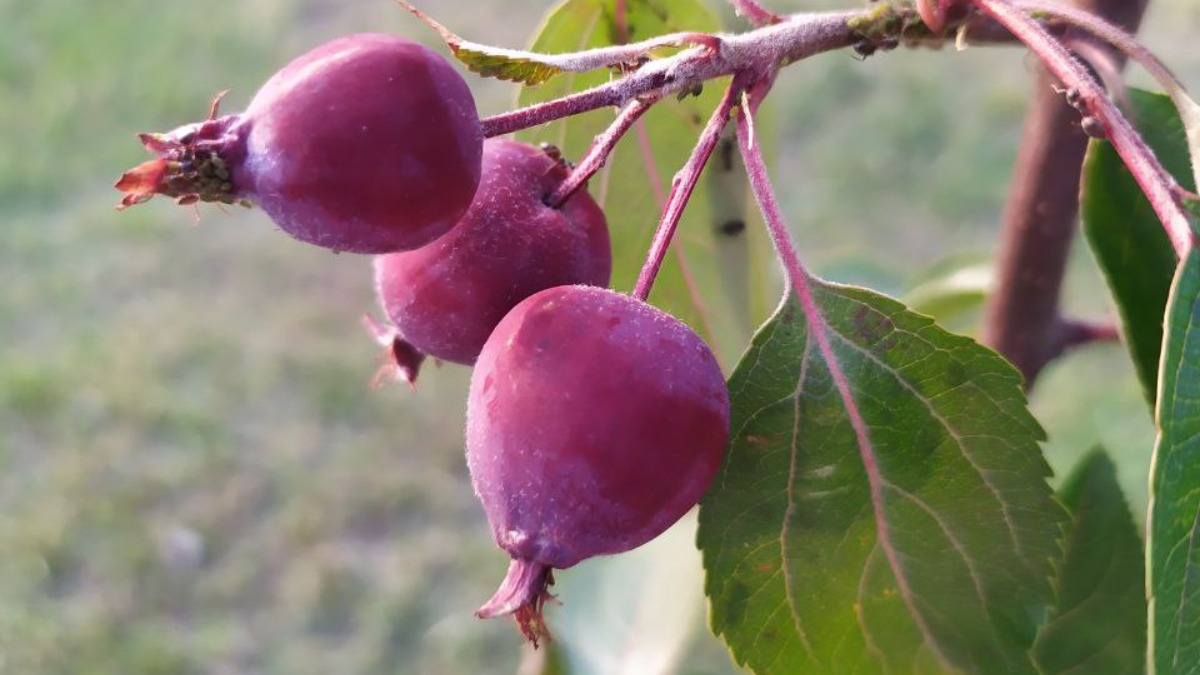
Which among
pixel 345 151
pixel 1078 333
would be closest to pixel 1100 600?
pixel 1078 333

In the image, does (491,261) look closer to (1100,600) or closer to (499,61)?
(499,61)

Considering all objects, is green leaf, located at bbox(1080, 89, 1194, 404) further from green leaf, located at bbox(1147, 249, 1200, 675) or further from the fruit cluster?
the fruit cluster

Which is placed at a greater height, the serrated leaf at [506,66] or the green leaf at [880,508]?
the serrated leaf at [506,66]

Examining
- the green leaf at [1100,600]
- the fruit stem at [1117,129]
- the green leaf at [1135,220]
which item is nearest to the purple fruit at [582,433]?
the fruit stem at [1117,129]

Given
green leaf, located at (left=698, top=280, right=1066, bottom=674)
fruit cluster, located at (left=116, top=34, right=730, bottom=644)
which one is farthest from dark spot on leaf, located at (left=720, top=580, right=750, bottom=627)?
fruit cluster, located at (left=116, top=34, right=730, bottom=644)

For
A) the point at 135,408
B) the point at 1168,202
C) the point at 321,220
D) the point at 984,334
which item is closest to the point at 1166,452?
the point at 1168,202

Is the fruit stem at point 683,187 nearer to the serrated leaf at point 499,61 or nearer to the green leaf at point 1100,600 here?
the serrated leaf at point 499,61
